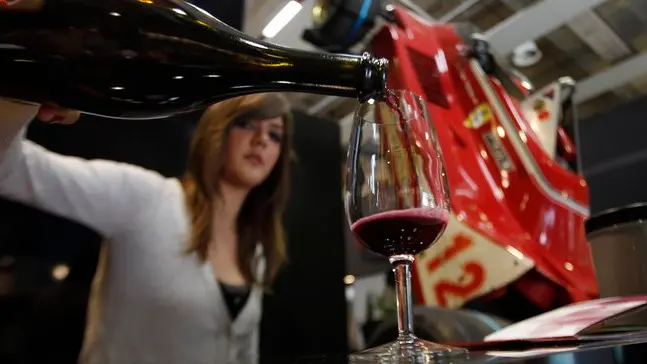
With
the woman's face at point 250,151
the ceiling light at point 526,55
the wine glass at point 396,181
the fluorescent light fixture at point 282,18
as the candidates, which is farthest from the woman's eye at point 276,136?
the ceiling light at point 526,55

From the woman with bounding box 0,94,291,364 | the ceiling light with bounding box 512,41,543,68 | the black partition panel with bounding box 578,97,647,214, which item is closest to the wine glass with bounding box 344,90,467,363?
the woman with bounding box 0,94,291,364

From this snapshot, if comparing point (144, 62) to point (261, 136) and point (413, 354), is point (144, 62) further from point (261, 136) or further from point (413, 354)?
point (261, 136)

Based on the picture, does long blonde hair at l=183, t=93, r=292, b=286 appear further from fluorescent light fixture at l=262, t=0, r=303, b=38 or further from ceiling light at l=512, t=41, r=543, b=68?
ceiling light at l=512, t=41, r=543, b=68

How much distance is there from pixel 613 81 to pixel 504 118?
1.34m

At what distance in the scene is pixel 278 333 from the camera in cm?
111

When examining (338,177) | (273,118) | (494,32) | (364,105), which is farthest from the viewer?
(494,32)

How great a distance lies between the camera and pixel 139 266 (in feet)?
2.98

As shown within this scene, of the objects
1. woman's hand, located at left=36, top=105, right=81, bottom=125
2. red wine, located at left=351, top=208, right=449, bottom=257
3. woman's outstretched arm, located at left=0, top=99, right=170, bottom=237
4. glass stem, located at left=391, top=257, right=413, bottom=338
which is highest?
Answer: woman's outstretched arm, located at left=0, top=99, right=170, bottom=237

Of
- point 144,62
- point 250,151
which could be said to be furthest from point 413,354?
point 250,151

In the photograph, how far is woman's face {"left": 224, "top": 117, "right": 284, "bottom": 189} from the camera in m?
1.05

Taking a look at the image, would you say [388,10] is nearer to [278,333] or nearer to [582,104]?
[278,333]

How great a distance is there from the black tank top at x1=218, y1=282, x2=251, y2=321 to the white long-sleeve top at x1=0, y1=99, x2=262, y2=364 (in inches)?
0.4

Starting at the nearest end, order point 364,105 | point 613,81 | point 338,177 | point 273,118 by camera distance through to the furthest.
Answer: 1. point 364,105
2. point 273,118
3. point 338,177
4. point 613,81

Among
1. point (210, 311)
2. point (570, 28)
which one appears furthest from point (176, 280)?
point (570, 28)
